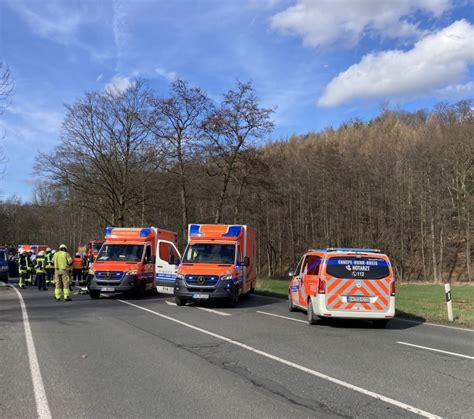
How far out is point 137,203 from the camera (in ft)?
Result: 126

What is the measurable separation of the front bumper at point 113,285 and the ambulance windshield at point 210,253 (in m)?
2.51

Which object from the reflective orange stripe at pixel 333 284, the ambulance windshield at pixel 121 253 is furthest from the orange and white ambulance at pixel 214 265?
the reflective orange stripe at pixel 333 284

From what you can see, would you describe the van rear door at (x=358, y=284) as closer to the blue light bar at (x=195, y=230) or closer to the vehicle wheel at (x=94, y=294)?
the blue light bar at (x=195, y=230)

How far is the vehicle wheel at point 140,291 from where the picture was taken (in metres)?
17.9

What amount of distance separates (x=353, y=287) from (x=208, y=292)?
5338mm

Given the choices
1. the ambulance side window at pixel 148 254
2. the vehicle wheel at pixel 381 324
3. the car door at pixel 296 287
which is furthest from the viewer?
the ambulance side window at pixel 148 254

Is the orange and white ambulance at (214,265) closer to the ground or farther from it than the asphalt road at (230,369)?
farther from it

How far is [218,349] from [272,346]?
106 centimetres

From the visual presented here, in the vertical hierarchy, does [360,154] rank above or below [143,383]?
above

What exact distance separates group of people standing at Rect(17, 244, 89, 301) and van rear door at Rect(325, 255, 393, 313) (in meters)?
9.34

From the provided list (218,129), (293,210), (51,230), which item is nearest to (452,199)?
(293,210)

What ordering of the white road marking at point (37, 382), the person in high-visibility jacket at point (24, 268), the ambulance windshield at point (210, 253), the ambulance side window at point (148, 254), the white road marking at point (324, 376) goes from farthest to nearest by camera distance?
1. the person in high-visibility jacket at point (24, 268)
2. the ambulance side window at point (148, 254)
3. the ambulance windshield at point (210, 253)
4. the white road marking at point (324, 376)
5. the white road marking at point (37, 382)

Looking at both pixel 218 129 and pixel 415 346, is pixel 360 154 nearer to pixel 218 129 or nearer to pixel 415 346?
pixel 218 129

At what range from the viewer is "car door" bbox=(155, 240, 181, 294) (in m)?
18.2
